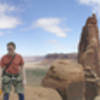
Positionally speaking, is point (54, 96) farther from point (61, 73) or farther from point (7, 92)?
point (61, 73)

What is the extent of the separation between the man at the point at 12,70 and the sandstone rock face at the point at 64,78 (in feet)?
33.6

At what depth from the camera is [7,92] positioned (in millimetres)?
4945

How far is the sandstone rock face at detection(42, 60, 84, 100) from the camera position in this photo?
15.0 m

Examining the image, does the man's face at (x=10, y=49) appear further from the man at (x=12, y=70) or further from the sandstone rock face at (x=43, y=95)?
the sandstone rock face at (x=43, y=95)

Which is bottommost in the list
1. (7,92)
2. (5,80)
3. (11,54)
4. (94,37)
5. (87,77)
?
(87,77)

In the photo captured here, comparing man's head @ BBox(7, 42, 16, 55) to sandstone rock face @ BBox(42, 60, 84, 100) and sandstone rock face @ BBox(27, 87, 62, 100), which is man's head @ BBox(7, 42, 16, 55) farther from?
sandstone rock face @ BBox(42, 60, 84, 100)

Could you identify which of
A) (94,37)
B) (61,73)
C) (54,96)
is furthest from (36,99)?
(94,37)

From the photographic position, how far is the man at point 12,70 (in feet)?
15.8

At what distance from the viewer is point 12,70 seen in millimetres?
4801

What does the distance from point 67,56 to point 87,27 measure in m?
106

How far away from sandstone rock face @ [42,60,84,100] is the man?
1023 centimetres

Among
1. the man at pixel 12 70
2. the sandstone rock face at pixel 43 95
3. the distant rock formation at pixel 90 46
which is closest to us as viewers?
the man at pixel 12 70

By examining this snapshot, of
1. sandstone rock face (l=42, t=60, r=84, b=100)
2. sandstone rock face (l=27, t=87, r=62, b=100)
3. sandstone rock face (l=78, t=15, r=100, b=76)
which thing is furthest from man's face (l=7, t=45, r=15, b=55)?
sandstone rock face (l=78, t=15, r=100, b=76)

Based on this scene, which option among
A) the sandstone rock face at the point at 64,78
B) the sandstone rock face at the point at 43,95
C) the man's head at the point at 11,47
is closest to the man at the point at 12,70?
the man's head at the point at 11,47
